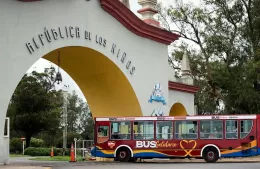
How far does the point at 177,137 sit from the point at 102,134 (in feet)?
11.4

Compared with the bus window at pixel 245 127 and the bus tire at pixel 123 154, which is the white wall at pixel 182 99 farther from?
the bus window at pixel 245 127

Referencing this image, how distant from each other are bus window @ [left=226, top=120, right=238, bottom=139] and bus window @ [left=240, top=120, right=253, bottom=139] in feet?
0.87

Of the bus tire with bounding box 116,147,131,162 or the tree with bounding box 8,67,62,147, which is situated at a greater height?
the tree with bounding box 8,67,62,147

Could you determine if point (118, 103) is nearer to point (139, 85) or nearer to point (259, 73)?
point (139, 85)

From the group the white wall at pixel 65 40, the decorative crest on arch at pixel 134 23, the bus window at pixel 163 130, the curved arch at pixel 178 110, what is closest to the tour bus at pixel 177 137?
the bus window at pixel 163 130

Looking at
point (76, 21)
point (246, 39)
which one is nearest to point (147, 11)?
point (76, 21)

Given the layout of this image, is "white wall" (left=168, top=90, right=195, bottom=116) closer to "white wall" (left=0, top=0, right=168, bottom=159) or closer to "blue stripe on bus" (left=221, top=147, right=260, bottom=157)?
"white wall" (left=0, top=0, right=168, bottom=159)

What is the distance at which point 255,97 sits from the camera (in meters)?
35.5

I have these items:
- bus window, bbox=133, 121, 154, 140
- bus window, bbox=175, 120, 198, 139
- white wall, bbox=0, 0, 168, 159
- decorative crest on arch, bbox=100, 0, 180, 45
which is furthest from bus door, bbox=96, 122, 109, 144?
decorative crest on arch, bbox=100, 0, 180, 45

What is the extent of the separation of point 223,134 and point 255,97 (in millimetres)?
14470

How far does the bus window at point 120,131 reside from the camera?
22359 millimetres

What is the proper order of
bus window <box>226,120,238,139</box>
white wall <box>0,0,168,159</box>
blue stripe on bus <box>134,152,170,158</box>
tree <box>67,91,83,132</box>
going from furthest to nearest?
tree <box>67,91,83,132</box> < blue stripe on bus <box>134,152,170,158</box> < bus window <box>226,120,238,139</box> < white wall <box>0,0,168,159</box>

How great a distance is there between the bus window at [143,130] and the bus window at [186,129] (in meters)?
1.19

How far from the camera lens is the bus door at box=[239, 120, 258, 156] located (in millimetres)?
21609
